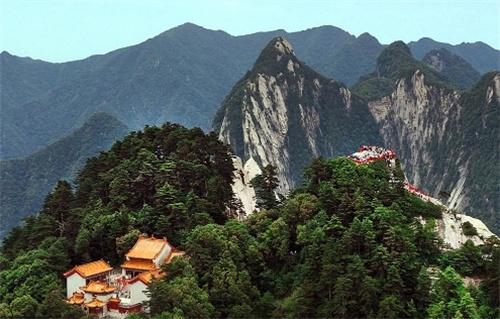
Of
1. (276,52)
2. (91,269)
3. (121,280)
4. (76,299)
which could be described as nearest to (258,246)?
(121,280)

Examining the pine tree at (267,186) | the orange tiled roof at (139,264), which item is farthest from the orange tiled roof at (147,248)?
the pine tree at (267,186)

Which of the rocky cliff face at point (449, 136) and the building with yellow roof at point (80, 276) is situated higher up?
the rocky cliff face at point (449, 136)

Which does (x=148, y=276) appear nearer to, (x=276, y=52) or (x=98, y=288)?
(x=98, y=288)

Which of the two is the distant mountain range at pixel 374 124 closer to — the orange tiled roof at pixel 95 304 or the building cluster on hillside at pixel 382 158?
the building cluster on hillside at pixel 382 158

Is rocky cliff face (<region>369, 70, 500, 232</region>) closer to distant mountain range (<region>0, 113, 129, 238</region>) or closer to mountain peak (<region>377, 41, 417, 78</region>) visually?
mountain peak (<region>377, 41, 417, 78</region>)

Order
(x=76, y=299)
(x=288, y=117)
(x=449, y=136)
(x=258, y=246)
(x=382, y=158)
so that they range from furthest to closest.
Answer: (x=449, y=136) → (x=288, y=117) → (x=382, y=158) → (x=258, y=246) → (x=76, y=299)

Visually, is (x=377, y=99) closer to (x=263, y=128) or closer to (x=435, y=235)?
(x=263, y=128)
